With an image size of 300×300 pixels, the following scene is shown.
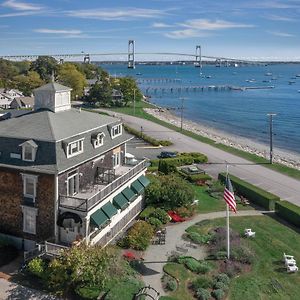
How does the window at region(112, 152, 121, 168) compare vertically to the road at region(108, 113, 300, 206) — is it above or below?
above

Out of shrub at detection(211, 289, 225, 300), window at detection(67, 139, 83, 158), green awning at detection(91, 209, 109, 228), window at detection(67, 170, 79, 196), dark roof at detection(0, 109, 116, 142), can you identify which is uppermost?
dark roof at detection(0, 109, 116, 142)

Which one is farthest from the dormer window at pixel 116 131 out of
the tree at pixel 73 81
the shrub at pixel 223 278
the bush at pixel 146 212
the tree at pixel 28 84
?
the tree at pixel 73 81

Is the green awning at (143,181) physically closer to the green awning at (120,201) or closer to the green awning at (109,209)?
the green awning at (120,201)

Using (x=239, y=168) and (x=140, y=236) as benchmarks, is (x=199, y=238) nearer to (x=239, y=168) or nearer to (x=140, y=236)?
(x=140, y=236)

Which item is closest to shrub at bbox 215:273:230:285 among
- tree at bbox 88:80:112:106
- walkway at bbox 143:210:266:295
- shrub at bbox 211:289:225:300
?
shrub at bbox 211:289:225:300

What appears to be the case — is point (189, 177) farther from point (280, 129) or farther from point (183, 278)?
point (280, 129)

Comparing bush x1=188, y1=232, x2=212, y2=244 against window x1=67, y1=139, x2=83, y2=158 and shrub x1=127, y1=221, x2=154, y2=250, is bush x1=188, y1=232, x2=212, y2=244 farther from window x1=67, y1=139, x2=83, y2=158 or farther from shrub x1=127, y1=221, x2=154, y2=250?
window x1=67, y1=139, x2=83, y2=158

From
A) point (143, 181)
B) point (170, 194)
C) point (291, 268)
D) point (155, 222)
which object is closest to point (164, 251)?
point (155, 222)

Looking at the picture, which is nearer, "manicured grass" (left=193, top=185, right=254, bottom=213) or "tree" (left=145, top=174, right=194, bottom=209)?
"tree" (left=145, top=174, right=194, bottom=209)
